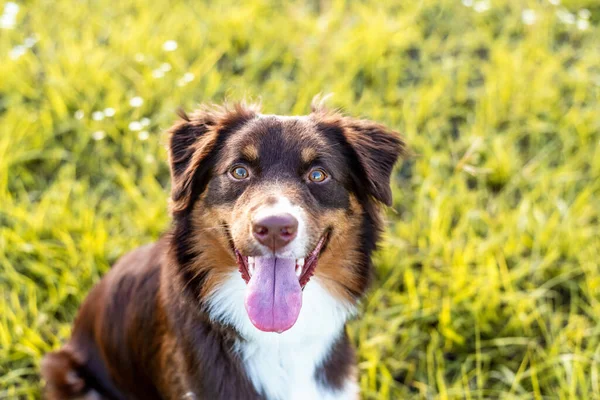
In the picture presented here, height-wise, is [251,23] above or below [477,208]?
above

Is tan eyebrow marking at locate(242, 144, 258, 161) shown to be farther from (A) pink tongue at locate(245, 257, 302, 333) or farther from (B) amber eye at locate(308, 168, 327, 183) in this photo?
(A) pink tongue at locate(245, 257, 302, 333)

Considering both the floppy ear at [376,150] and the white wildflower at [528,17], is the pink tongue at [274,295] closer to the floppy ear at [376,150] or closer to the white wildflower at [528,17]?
the floppy ear at [376,150]

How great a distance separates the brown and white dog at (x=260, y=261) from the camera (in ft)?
8.68

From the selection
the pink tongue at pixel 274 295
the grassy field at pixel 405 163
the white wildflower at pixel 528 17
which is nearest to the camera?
the pink tongue at pixel 274 295

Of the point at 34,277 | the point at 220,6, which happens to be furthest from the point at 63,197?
the point at 220,6

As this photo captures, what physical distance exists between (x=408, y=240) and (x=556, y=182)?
115cm

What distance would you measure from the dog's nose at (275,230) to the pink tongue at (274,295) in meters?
0.20

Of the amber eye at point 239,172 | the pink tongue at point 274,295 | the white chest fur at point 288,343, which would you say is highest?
the amber eye at point 239,172

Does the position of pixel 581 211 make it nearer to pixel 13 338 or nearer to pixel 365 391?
pixel 365 391

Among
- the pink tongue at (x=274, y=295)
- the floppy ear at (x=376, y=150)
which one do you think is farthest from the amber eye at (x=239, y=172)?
the floppy ear at (x=376, y=150)

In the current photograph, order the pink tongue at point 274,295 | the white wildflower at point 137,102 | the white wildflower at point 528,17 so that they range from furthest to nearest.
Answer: the white wildflower at point 528,17
the white wildflower at point 137,102
the pink tongue at point 274,295

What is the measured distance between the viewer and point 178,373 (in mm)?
2840

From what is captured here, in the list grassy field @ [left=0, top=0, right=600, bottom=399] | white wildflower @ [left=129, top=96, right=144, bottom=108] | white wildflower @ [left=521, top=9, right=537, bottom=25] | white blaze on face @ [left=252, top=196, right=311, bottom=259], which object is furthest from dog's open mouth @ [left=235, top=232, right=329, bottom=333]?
white wildflower @ [left=521, top=9, right=537, bottom=25]

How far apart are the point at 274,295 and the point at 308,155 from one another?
1.91ft
